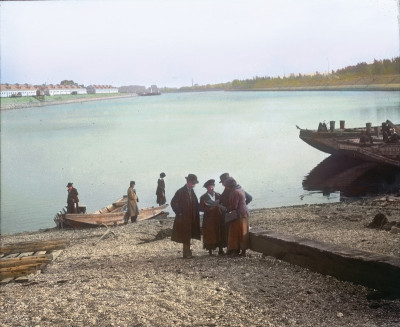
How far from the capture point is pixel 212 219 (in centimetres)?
924

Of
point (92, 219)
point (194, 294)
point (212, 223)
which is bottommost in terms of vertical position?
point (92, 219)

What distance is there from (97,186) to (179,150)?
1925cm

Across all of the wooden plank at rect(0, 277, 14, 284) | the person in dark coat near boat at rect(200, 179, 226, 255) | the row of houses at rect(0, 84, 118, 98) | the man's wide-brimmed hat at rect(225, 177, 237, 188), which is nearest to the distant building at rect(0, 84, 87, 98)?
the row of houses at rect(0, 84, 118, 98)

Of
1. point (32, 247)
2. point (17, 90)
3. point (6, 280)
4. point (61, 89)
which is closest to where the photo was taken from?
point (6, 280)

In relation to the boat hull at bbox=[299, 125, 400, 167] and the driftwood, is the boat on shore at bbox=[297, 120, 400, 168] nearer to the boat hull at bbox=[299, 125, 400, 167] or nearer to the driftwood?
the boat hull at bbox=[299, 125, 400, 167]

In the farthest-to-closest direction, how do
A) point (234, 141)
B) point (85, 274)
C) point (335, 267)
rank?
point (234, 141), point (85, 274), point (335, 267)

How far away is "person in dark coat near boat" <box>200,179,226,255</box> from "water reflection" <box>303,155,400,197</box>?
18.7 m

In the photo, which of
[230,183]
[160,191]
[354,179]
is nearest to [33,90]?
[354,179]

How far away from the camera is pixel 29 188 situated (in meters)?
36.8

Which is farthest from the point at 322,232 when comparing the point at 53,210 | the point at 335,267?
the point at 53,210

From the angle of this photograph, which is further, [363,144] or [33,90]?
[33,90]

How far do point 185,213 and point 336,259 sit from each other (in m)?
3.28

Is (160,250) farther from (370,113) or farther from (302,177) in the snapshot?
(370,113)

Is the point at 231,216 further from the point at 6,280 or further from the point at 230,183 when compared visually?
the point at 6,280
